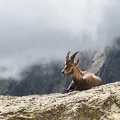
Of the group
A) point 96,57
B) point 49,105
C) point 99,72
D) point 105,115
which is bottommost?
point 105,115

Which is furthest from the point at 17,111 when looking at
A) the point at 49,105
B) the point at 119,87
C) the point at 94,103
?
the point at 119,87

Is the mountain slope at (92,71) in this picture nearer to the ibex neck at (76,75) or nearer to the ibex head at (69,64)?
the ibex neck at (76,75)

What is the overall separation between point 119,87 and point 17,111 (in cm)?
376

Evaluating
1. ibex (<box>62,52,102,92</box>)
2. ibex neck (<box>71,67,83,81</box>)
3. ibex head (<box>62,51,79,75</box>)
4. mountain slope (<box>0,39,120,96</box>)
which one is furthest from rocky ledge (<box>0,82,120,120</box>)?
mountain slope (<box>0,39,120,96</box>)

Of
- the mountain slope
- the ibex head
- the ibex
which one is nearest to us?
the ibex

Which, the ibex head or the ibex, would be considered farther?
the ibex head

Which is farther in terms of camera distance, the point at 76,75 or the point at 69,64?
the point at 76,75

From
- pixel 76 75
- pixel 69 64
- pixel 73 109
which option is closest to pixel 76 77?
pixel 76 75

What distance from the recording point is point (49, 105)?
41.5 ft

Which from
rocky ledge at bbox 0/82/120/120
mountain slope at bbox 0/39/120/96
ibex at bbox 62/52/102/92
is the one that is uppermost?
mountain slope at bbox 0/39/120/96

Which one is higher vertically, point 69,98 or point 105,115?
point 69,98

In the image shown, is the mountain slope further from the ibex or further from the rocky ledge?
the rocky ledge

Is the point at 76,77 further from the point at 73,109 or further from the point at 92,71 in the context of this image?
the point at 92,71

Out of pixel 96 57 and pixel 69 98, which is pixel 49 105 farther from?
pixel 96 57
